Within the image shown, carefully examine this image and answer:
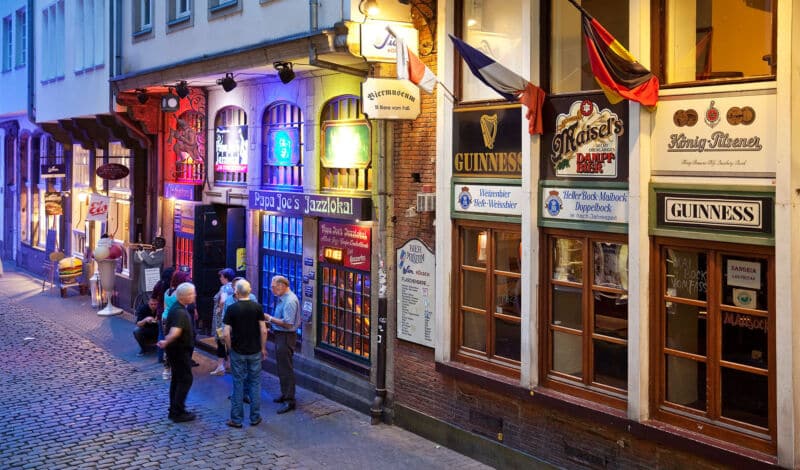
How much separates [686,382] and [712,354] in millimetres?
472

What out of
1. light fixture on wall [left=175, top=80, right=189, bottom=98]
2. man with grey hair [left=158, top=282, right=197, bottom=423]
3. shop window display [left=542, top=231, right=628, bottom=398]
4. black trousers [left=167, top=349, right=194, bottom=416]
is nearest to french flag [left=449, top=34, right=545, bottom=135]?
shop window display [left=542, top=231, right=628, bottom=398]

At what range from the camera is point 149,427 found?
1185cm

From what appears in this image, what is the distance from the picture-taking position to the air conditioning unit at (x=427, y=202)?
11312 millimetres

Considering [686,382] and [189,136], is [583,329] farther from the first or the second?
[189,136]

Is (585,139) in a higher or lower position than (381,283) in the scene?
higher

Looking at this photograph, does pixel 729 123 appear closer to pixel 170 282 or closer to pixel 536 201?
pixel 536 201

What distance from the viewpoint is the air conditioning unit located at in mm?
11312

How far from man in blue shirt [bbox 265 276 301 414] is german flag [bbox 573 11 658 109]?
5959 millimetres

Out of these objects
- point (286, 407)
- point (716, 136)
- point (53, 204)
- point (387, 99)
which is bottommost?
point (286, 407)

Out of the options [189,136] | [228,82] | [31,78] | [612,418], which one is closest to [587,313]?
[612,418]

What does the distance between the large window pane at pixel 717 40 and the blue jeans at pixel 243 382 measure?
645cm

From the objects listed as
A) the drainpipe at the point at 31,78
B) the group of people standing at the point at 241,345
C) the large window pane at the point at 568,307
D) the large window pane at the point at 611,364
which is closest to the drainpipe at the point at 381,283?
the group of people standing at the point at 241,345

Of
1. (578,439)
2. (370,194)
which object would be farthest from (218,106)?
(578,439)

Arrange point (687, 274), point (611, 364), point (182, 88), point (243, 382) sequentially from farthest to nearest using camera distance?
point (182, 88), point (243, 382), point (611, 364), point (687, 274)
